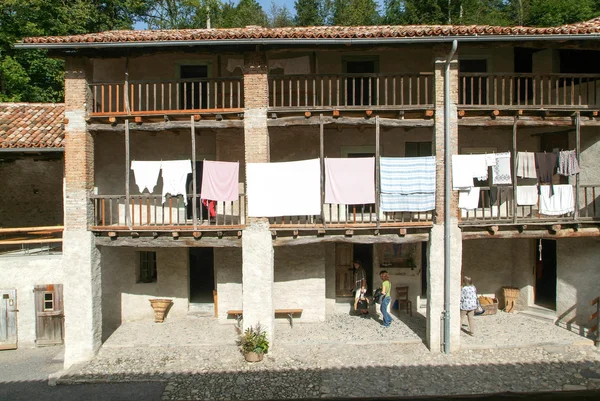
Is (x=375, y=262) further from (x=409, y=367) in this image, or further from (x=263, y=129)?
(x=263, y=129)

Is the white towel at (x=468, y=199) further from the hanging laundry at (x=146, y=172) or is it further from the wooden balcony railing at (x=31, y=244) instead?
the wooden balcony railing at (x=31, y=244)

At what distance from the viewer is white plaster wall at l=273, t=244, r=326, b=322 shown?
1363cm

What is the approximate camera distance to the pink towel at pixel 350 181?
37.0 ft

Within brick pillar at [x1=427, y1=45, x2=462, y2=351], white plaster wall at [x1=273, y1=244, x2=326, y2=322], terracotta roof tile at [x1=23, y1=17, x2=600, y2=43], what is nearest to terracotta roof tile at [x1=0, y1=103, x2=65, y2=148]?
terracotta roof tile at [x1=23, y1=17, x2=600, y2=43]

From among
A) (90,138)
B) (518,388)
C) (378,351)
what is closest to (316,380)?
(378,351)

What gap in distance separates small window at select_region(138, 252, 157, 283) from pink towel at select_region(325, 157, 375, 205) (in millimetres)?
7489

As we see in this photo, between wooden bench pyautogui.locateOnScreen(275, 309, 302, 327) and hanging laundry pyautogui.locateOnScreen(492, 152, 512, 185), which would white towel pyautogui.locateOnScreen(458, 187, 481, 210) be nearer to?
hanging laundry pyautogui.locateOnScreen(492, 152, 512, 185)

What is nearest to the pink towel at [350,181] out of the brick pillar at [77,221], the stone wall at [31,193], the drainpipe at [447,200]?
the drainpipe at [447,200]

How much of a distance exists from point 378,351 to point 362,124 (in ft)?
22.4

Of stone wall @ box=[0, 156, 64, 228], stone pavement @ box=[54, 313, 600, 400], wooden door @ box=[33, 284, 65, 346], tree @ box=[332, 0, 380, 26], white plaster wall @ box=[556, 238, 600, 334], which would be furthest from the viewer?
tree @ box=[332, 0, 380, 26]

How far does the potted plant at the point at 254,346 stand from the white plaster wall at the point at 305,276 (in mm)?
2548

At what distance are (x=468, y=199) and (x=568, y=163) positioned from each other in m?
3.51

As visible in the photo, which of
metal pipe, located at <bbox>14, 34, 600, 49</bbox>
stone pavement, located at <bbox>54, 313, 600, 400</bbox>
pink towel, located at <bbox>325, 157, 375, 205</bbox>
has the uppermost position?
metal pipe, located at <bbox>14, 34, 600, 49</bbox>

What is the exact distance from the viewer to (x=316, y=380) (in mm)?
10008
